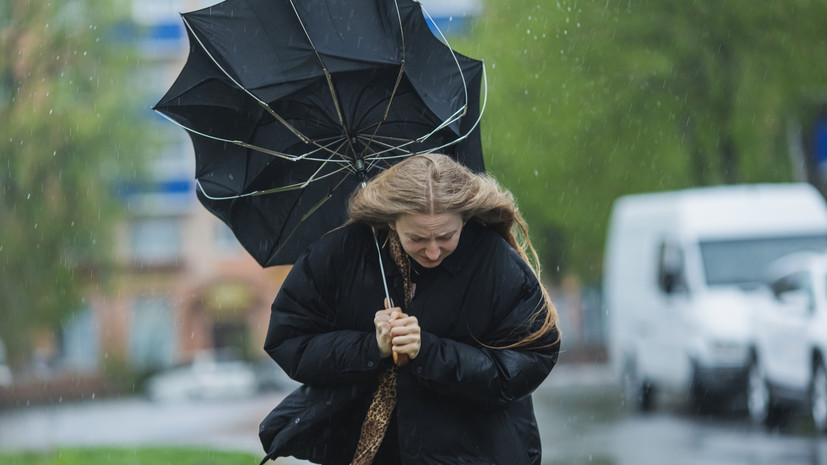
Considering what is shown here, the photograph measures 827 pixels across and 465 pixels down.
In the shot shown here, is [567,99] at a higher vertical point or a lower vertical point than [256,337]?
higher

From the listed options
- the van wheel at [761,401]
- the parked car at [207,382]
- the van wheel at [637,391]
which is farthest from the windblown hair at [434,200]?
the parked car at [207,382]

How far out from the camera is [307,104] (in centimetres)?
450

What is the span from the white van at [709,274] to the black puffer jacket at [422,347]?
10.9 meters

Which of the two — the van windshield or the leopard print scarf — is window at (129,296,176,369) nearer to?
the van windshield

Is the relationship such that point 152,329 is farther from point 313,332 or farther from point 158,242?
point 313,332

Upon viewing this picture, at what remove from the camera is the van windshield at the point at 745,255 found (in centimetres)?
1569

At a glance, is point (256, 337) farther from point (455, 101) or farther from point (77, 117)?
point (455, 101)

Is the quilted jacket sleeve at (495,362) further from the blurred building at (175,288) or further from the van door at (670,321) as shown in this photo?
the blurred building at (175,288)

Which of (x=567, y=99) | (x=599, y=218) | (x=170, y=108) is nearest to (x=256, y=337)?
(x=599, y=218)

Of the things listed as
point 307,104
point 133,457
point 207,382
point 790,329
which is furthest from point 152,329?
point 307,104

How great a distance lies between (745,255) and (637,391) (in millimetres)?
2814

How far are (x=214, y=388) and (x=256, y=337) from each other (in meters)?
9.61

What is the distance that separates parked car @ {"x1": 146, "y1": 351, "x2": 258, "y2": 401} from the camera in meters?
44.5

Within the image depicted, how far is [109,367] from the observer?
4997cm
